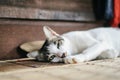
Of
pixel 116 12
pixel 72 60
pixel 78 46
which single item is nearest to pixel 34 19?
pixel 78 46

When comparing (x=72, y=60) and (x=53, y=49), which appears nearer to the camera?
(x=72, y=60)

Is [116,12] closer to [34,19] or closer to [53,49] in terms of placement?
[34,19]

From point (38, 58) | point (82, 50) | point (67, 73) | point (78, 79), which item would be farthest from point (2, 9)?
point (78, 79)

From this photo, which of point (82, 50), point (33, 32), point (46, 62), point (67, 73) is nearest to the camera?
point (67, 73)

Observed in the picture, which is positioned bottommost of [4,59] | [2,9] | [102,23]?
[4,59]

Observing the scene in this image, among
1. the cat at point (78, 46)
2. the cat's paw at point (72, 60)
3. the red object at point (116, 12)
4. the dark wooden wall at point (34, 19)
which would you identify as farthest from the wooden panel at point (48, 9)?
the cat's paw at point (72, 60)

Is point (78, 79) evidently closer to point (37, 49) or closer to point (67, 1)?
point (37, 49)

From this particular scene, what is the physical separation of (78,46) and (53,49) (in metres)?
0.31

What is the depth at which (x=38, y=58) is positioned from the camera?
193 cm

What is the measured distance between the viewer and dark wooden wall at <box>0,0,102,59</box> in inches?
81.8

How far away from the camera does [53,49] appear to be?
5.91 ft

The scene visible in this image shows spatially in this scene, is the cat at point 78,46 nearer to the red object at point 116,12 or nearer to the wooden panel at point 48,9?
the wooden panel at point 48,9

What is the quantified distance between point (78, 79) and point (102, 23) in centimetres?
174

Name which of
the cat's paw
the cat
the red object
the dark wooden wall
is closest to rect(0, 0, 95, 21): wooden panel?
the dark wooden wall
